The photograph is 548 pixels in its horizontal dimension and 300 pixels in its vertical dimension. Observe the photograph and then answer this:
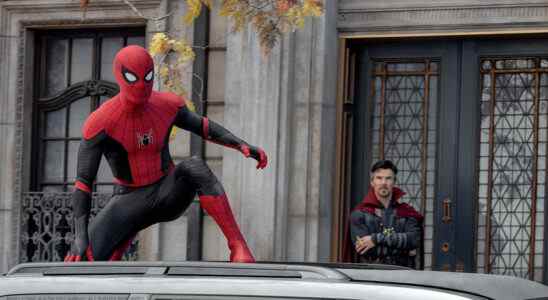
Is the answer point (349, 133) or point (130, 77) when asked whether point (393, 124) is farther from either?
point (130, 77)

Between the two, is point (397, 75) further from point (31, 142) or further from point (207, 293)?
point (207, 293)

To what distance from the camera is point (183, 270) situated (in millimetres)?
6078

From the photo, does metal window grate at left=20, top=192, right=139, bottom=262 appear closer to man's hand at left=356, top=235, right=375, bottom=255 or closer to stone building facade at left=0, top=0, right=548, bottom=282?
stone building facade at left=0, top=0, right=548, bottom=282

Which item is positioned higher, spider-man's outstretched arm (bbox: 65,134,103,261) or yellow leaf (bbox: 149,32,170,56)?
yellow leaf (bbox: 149,32,170,56)

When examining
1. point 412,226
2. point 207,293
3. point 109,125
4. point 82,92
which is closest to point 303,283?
point 207,293

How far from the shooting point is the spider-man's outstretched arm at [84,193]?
9578mm

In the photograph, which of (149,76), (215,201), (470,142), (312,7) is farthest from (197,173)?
(470,142)

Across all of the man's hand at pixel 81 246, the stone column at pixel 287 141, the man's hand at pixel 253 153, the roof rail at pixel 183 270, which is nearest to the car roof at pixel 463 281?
the roof rail at pixel 183 270

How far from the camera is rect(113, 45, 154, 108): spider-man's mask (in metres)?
9.70

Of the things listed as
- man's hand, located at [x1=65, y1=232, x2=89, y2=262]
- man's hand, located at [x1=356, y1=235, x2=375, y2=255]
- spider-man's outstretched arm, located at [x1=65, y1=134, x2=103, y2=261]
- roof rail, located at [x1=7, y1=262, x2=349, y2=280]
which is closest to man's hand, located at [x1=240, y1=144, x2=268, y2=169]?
spider-man's outstretched arm, located at [x1=65, y1=134, x2=103, y2=261]

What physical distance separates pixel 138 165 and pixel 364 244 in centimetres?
207

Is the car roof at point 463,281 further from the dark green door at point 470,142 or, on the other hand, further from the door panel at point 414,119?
the door panel at point 414,119

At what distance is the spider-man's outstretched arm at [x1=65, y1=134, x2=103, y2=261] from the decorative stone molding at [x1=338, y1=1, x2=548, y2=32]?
4927 millimetres

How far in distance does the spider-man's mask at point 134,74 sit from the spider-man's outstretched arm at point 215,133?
31 centimetres
